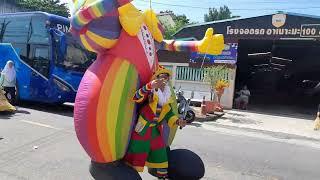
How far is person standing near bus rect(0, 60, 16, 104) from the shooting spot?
1252 centimetres

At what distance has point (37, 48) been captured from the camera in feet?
40.9

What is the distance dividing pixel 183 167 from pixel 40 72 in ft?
28.7

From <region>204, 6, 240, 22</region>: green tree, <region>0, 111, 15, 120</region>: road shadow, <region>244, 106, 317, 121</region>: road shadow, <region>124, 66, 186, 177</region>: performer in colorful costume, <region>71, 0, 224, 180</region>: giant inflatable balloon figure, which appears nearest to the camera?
<region>71, 0, 224, 180</region>: giant inflatable balloon figure

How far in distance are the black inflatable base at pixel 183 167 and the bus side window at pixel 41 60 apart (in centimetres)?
833

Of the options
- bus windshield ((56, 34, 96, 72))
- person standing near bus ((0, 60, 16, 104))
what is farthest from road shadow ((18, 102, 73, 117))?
bus windshield ((56, 34, 96, 72))

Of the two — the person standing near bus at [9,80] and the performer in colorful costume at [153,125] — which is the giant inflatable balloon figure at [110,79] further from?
the person standing near bus at [9,80]

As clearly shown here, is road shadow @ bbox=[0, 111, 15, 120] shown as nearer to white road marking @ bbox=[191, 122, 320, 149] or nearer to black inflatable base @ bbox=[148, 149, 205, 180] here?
white road marking @ bbox=[191, 122, 320, 149]

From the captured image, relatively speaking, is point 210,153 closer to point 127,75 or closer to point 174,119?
point 174,119

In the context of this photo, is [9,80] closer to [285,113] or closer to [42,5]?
[285,113]

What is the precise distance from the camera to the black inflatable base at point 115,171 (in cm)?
409

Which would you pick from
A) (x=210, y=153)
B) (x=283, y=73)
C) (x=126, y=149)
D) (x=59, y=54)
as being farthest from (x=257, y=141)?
(x=283, y=73)

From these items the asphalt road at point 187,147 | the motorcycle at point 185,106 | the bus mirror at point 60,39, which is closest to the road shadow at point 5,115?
the asphalt road at point 187,147

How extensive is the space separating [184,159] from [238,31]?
1351 centimetres

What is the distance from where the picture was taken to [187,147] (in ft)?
28.2
